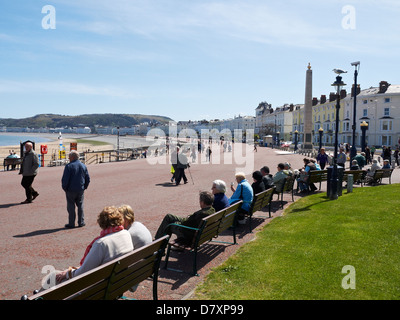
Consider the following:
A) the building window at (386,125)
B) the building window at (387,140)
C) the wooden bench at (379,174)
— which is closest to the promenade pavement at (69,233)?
the wooden bench at (379,174)

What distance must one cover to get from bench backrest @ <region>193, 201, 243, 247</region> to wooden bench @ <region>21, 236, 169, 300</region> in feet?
3.40

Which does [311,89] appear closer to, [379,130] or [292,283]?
[379,130]

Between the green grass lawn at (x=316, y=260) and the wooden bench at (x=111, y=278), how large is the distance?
2.74 ft

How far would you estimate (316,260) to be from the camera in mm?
5199

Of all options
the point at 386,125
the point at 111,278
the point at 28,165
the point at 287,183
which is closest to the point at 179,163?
the point at 287,183

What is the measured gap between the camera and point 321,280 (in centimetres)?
448

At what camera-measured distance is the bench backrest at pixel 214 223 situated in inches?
205

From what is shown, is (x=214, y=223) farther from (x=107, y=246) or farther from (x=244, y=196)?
(x=107, y=246)

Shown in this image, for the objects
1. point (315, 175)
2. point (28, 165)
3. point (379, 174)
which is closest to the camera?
point (28, 165)

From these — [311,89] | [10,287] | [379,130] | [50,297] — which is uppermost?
[311,89]

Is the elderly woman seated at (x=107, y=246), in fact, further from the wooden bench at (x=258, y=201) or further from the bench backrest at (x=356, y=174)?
the bench backrest at (x=356, y=174)

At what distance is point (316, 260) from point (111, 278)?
329 cm

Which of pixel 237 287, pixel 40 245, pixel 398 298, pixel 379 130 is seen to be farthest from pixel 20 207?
pixel 379 130
